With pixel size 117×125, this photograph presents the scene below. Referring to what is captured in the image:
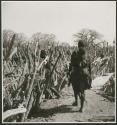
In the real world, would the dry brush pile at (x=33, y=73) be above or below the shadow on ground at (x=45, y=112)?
above

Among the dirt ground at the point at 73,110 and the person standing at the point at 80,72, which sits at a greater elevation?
the person standing at the point at 80,72

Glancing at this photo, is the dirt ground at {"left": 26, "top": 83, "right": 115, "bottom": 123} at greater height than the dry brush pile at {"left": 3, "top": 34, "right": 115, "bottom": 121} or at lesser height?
lesser

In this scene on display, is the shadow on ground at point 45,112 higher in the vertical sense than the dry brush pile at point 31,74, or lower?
lower

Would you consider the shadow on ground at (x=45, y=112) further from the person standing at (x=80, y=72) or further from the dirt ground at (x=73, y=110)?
the person standing at (x=80, y=72)

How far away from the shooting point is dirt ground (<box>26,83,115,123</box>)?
9.94 feet

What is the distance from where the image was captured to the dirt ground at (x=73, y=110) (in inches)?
119

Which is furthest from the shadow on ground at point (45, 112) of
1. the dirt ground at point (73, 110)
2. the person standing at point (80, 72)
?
the person standing at point (80, 72)

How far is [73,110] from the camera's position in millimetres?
3053

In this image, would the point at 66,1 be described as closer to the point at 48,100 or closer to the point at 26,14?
the point at 26,14

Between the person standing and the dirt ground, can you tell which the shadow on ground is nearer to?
the dirt ground

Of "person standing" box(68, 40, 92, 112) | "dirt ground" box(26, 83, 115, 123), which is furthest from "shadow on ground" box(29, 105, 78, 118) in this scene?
"person standing" box(68, 40, 92, 112)

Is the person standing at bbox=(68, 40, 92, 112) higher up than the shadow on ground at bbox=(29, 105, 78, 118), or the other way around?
the person standing at bbox=(68, 40, 92, 112)

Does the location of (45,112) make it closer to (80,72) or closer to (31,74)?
(31,74)

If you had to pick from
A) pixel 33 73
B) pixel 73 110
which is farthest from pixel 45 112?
pixel 33 73
